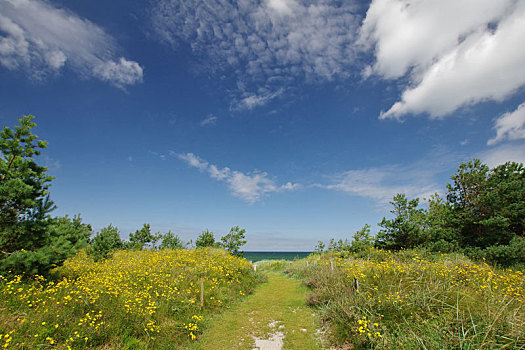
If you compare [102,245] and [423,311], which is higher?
[102,245]

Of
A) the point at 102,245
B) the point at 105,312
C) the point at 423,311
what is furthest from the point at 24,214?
the point at 423,311

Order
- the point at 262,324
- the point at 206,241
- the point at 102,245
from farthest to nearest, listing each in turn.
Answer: the point at 206,241
the point at 102,245
the point at 262,324

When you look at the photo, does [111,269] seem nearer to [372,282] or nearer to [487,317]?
[372,282]

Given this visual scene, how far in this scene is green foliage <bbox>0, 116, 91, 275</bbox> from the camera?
22.0 feet

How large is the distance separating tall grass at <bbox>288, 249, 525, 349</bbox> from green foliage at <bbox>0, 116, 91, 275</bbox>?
972 cm

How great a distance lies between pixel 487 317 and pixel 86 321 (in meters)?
9.08

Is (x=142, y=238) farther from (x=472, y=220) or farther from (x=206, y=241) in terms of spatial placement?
(x=472, y=220)

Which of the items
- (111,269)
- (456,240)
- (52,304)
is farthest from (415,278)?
(456,240)

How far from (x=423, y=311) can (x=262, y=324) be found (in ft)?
16.9

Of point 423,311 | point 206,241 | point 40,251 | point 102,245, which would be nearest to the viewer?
point 423,311

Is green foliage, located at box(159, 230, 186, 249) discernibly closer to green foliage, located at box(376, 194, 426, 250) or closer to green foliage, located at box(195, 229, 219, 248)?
green foliage, located at box(195, 229, 219, 248)

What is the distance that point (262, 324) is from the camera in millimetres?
7742

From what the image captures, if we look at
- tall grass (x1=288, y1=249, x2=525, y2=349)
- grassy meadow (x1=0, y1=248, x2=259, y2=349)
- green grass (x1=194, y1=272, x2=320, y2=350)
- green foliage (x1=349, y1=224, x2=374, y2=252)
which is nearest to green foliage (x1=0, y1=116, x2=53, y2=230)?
grassy meadow (x1=0, y1=248, x2=259, y2=349)

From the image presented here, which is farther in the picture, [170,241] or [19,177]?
[170,241]
